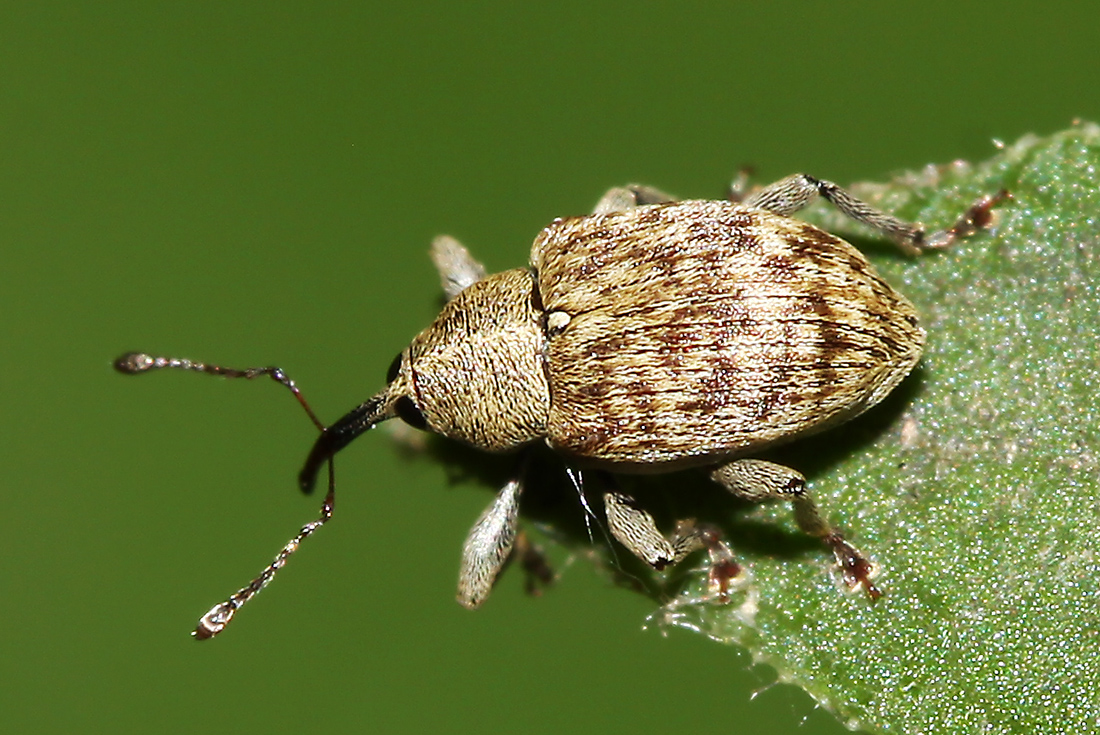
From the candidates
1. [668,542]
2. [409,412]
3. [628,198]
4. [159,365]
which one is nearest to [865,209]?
[628,198]

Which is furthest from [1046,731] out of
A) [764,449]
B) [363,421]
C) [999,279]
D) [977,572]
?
[363,421]

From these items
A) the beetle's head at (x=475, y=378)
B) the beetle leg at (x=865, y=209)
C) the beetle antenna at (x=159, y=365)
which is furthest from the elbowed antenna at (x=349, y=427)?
the beetle leg at (x=865, y=209)

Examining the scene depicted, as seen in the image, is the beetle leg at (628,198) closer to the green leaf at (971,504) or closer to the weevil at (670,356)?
the weevil at (670,356)

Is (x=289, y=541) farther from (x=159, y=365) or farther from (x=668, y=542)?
(x=668, y=542)

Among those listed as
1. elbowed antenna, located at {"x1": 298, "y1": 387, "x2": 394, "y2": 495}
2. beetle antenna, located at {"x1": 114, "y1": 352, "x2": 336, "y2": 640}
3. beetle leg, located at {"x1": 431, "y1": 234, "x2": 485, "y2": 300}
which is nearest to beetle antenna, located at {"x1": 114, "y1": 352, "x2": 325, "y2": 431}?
beetle antenna, located at {"x1": 114, "y1": 352, "x2": 336, "y2": 640}

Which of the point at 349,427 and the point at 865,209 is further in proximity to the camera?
the point at 349,427

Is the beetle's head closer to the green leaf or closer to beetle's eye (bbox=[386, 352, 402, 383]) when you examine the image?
beetle's eye (bbox=[386, 352, 402, 383])
